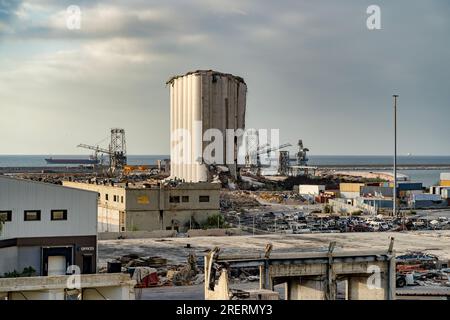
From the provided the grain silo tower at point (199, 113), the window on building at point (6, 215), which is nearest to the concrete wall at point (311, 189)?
the grain silo tower at point (199, 113)

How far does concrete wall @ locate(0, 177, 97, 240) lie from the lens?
16484mm

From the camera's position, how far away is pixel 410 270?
66.7 ft

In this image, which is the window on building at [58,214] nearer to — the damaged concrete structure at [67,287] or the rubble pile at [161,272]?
the rubble pile at [161,272]

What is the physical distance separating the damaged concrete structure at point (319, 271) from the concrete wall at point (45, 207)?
492cm

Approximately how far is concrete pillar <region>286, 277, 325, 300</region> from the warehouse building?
17.7m

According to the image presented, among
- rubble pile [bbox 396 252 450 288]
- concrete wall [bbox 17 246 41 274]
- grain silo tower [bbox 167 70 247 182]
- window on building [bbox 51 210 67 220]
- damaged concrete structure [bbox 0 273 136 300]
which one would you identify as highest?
grain silo tower [bbox 167 70 247 182]

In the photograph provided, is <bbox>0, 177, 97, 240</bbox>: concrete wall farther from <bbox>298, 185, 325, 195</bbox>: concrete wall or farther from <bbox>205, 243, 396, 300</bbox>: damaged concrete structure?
<bbox>298, 185, 325, 195</bbox>: concrete wall

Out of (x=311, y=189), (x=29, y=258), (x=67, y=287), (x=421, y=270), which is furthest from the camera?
(x=311, y=189)

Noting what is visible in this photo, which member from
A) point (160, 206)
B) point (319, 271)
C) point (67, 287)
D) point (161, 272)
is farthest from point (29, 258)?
point (160, 206)

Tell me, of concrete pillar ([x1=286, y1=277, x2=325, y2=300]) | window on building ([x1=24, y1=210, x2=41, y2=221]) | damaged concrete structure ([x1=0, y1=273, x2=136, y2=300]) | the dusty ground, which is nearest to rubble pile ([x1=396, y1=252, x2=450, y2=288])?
the dusty ground

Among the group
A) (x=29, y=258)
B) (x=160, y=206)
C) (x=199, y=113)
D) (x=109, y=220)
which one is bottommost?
(x=109, y=220)

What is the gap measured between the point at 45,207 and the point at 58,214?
1.13 ft

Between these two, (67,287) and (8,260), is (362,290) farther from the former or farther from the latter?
(8,260)

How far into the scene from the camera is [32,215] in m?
16.7
